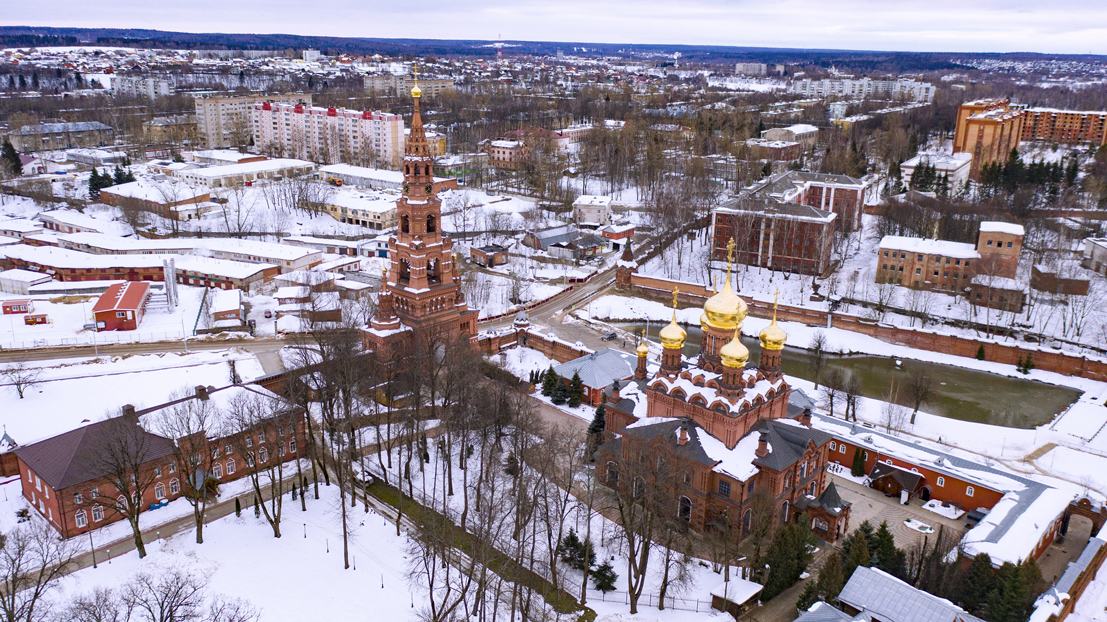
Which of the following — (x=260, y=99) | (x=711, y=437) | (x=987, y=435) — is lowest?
(x=987, y=435)

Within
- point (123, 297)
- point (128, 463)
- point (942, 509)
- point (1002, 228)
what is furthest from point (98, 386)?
point (1002, 228)

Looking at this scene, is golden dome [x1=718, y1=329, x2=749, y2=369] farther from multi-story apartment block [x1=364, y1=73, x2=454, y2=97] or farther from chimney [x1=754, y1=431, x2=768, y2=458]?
multi-story apartment block [x1=364, y1=73, x2=454, y2=97]

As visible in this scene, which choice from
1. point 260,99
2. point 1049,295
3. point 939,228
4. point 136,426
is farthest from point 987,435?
point 260,99

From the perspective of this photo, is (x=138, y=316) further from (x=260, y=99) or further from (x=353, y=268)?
(x=260, y=99)

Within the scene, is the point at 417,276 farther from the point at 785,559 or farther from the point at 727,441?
the point at 785,559

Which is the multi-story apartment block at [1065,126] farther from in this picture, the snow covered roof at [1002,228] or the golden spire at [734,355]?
the golden spire at [734,355]

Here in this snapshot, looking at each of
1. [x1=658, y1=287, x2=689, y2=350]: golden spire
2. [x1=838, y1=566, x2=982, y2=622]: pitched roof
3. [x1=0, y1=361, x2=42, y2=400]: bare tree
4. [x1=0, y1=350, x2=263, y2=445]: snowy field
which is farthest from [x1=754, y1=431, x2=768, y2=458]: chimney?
[x1=0, y1=361, x2=42, y2=400]: bare tree
